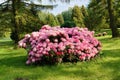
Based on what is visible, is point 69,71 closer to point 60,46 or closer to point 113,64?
point 60,46

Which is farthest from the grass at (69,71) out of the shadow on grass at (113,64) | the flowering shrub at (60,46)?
the flowering shrub at (60,46)

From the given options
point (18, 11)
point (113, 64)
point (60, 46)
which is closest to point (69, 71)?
point (60, 46)

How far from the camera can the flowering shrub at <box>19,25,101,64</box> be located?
1130 centimetres

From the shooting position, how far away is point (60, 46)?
37.2ft

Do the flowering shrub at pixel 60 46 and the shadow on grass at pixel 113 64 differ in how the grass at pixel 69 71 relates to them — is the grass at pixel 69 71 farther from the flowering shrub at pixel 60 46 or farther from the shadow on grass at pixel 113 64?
the flowering shrub at pixel 60 46

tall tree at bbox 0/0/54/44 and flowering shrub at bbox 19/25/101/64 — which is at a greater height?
tall tree at bbox 0/0/54/44

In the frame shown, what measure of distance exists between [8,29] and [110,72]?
58.6 ft

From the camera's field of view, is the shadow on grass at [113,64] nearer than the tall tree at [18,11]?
Yes

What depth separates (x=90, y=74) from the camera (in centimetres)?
1020

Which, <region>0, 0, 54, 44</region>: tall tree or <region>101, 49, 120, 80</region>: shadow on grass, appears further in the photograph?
<region>0, 0, 54, 44</region>: tall tree

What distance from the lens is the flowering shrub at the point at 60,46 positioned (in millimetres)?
11297

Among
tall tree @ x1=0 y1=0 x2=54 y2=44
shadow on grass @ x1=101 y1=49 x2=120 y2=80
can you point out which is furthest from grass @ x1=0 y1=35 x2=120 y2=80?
tall tree @ x1=0 y1=0 x2=54 y2=44

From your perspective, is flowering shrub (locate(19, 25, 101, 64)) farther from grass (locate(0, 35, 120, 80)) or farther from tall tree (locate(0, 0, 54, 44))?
tall tree (locate(0, 0, 54, 44))

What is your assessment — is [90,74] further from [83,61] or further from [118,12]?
[118,12]
